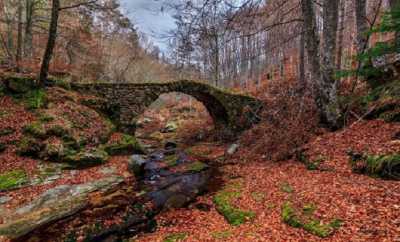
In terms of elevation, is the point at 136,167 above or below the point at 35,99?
below

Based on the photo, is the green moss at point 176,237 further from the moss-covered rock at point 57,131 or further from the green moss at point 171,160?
the moss-covered rock at point 57,131

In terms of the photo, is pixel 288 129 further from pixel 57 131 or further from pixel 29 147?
pixel 29 147

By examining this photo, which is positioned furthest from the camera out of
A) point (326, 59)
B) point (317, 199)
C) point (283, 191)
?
point (326, 59)

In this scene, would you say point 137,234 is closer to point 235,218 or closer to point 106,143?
point 235,218

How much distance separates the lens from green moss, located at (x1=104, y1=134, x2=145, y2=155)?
10.6m

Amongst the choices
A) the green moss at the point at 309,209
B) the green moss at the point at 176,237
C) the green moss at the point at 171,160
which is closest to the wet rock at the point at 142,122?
the green moss at the point at 171,160

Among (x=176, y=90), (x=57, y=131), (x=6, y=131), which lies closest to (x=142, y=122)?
(x=176, y=90)

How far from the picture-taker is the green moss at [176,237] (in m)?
4.67

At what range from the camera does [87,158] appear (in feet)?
30.2

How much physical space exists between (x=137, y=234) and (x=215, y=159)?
6.48 meters

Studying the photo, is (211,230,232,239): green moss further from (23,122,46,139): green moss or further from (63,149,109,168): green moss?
(23,122,46,139): green moss

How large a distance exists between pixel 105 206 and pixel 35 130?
4.68 meters

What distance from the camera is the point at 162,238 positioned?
4805 mm

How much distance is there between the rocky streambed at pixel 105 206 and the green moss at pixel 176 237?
713 mm
